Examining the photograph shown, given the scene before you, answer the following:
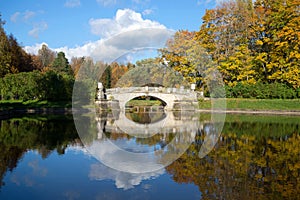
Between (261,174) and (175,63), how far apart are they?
739 inches

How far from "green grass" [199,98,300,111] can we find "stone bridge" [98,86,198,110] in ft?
4.90

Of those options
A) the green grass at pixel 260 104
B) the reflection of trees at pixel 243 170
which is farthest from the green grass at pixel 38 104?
the reflection of trees at pixel 243 170

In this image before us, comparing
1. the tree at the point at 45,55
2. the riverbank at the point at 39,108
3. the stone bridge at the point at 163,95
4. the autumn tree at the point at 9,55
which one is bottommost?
the riverbank at the point at 39,108

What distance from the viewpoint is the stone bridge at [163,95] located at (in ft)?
84.7

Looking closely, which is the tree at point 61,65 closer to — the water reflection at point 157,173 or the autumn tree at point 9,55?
the autumn tree at point 9,55

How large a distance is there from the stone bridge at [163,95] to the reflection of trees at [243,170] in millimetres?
15623

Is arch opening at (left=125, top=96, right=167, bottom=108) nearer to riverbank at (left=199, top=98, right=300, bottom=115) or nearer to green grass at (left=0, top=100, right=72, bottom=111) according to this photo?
riverbank at (left=199, top=98, right=300, bottom=115)

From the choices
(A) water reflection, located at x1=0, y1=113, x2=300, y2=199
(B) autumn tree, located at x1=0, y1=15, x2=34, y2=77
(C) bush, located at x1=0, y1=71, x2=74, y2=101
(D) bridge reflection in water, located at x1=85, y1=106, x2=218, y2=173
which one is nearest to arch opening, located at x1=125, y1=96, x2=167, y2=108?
(C) bush, located at x1=0, y1=71, x2=74, y2=101

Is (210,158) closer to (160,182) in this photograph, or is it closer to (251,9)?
(160,182)

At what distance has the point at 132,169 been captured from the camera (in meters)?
7.38

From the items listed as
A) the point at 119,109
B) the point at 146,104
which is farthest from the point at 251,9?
the point at 119,109

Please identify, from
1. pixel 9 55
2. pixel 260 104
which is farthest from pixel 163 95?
pixel 9 55

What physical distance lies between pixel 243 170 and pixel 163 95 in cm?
2032

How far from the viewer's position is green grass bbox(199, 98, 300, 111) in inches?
995
